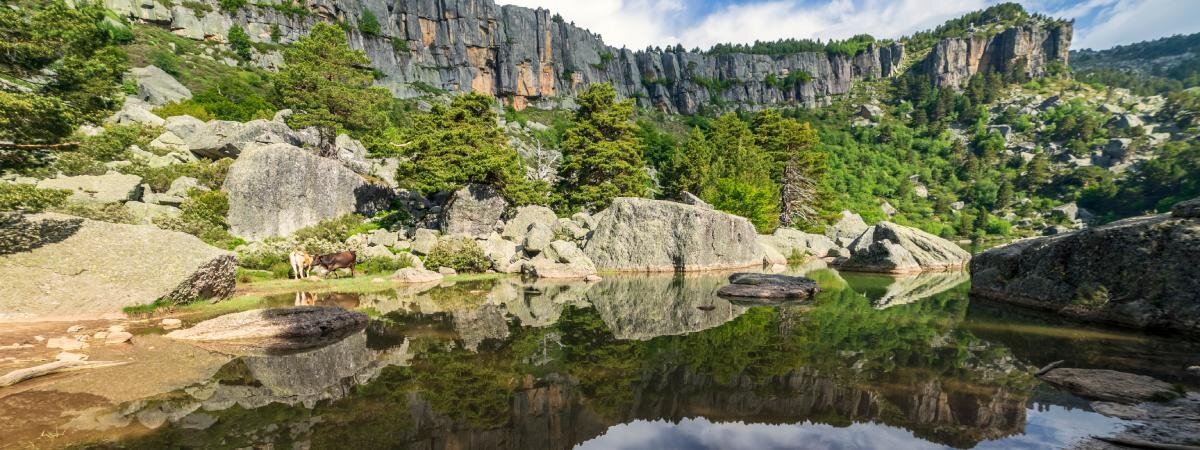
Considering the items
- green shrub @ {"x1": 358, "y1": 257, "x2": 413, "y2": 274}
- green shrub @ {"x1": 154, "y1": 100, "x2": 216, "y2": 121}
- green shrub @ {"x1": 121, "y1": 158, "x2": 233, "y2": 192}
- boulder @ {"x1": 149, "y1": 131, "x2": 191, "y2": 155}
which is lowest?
green shrub @ {"x1": 358, "y1": 257, "x2": 413, "y2": 274}

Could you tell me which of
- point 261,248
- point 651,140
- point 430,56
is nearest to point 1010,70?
point 651,140

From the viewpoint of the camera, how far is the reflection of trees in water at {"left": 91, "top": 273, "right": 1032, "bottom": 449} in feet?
22.1

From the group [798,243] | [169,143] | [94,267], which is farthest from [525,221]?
[798,243]

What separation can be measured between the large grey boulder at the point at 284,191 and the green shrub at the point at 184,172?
196cm

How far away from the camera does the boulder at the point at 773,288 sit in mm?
20891

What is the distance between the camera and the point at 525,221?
3641 centimetres

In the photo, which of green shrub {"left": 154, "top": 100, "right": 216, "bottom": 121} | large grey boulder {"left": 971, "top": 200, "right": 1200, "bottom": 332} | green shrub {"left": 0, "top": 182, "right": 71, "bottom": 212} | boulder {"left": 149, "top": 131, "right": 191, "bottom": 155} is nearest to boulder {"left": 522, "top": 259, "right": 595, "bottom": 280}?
green shrub {"left": 0, "top": 182, "right": 71, "bottom": 212}

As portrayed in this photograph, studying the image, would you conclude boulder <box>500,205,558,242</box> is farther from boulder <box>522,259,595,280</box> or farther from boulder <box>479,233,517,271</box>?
boulder <box>522,259,595,280</box>

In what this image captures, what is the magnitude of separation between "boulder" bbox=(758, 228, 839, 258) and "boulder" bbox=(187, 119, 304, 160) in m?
44.8

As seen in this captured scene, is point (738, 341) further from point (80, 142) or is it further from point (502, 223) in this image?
point (502, 223)

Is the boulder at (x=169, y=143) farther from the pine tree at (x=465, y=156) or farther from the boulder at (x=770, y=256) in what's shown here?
the boulder at (x=770, y=256)

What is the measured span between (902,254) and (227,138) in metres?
54.4

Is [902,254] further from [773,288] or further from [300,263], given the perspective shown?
[300,263]

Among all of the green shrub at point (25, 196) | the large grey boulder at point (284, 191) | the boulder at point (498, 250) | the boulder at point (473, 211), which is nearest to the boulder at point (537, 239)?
the boulder at point (498, 250)
